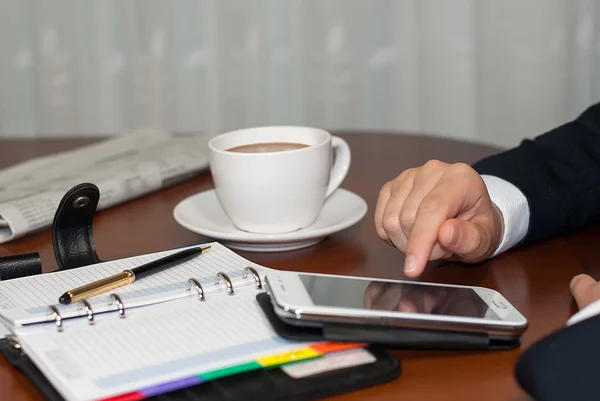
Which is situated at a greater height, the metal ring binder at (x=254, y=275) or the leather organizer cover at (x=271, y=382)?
the metal ring binder at (x=254, y=275)

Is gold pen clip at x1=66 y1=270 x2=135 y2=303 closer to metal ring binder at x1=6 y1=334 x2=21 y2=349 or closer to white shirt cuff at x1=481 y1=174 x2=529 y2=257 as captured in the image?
metal ring binder at x1=6 y1=334 x2=21 y2=349

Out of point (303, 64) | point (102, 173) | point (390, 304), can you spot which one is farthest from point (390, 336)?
point (303, 64)

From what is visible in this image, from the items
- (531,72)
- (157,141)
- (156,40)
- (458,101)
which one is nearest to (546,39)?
(531,72)

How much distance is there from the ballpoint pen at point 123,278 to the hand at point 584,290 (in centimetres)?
30

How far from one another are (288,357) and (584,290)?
0.25 meters

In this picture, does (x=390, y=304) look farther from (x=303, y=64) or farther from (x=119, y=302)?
(x=303, y=64)

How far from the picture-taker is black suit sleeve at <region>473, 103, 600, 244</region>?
832mm

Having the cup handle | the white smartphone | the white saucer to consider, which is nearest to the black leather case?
the white smartphone

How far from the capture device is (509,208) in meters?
0.81

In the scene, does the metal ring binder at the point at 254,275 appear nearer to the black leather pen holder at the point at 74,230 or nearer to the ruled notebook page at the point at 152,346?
the ruled notebook page at the point at 152,346

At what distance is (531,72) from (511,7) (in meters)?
0.15

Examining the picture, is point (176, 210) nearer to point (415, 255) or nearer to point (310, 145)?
point (310, 145)

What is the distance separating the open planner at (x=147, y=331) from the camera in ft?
1.68

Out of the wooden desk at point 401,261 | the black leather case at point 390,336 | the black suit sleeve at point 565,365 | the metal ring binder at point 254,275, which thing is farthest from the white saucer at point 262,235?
the black suit sleeve at point 565,365
